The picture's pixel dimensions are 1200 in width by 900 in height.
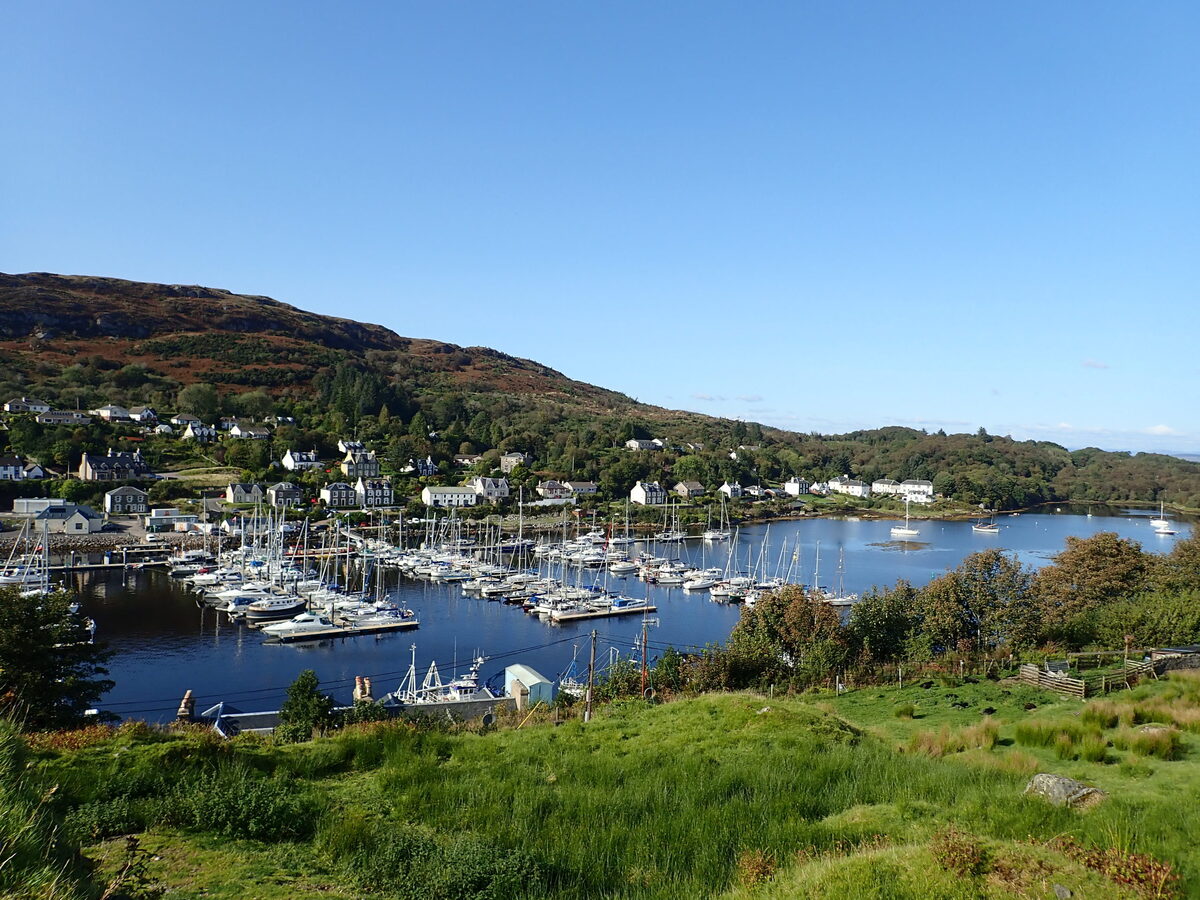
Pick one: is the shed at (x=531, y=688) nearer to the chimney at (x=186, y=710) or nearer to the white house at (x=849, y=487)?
the chimney at (x=186, y=710)

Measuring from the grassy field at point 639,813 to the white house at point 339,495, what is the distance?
188 ft

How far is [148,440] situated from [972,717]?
74.8 metres

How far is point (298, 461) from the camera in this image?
69875mm

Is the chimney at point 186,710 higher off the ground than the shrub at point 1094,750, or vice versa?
the shrub at point 1094,750

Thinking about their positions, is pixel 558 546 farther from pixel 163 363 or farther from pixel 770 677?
pixel 163 363

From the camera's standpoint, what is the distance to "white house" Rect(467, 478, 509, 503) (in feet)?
233

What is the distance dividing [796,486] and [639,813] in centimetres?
9712

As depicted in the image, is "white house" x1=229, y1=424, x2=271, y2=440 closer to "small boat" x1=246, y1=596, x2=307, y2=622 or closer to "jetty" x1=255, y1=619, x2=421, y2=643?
"small boat" x1=246, y1=596, x2=307, y2=622

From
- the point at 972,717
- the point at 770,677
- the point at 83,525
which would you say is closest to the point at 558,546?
the point at 83,525

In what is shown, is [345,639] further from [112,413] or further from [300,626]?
[112,413]

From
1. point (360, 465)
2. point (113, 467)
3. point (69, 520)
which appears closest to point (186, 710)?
point (69, 520)

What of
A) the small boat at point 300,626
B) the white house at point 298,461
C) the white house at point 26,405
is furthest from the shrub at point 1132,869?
the white house at point 26,405

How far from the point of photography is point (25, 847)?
2.62 metres

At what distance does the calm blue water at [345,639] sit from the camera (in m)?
25.3
